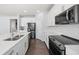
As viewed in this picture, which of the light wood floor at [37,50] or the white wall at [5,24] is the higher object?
the white wall at [5,24]

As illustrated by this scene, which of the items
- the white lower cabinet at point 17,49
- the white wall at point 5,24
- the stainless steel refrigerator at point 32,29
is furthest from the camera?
the white wall at point 5,24

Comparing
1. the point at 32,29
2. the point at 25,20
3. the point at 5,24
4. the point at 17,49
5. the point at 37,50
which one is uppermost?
the point at 25,20

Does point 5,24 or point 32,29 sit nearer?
point 32,29

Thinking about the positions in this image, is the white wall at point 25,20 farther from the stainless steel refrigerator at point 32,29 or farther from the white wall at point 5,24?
the white wall at point 5,24

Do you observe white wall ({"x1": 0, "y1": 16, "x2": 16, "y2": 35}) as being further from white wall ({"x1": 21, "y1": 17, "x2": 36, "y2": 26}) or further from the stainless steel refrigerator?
the stainless steel refrigerator

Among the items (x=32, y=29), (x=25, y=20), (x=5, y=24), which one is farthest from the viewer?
(x=5, y=24)

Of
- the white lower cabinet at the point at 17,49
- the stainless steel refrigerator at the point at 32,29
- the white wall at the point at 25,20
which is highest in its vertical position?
the white wall at the point at 25,20

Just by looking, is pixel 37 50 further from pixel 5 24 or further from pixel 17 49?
pixel 5 24

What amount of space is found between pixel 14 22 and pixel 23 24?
3.89 feet

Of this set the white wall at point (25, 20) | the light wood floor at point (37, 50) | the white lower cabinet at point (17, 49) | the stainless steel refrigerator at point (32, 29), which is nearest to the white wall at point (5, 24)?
the white wall at point (25, 20)

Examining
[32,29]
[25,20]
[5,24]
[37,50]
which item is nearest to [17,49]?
[37,50]

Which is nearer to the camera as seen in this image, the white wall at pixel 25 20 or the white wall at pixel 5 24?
the white wall at pixel 25 20
